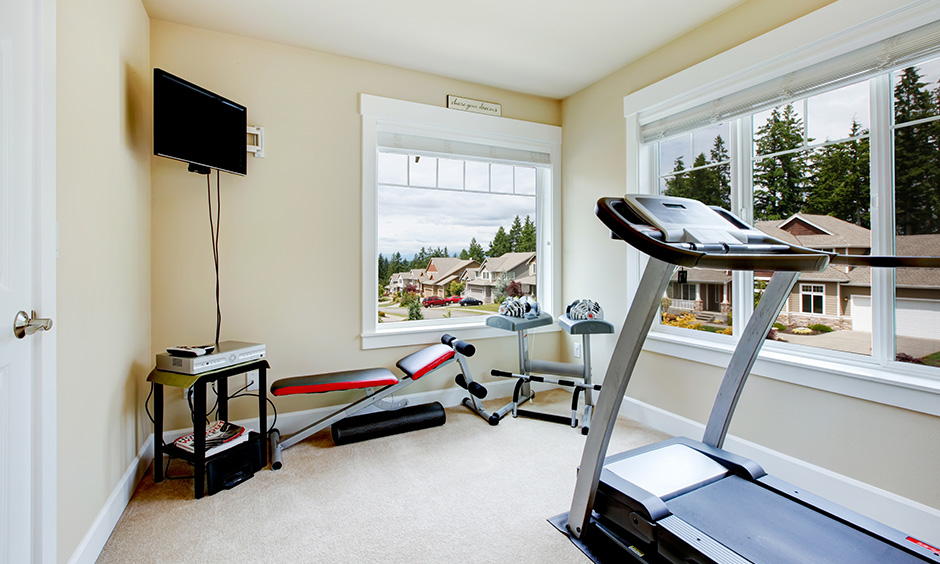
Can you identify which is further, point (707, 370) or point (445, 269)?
point (445, 269)

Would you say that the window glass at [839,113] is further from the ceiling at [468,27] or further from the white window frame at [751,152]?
the ceiling at [468,27]

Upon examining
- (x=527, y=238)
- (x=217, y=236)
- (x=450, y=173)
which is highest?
(x=450, y=173)

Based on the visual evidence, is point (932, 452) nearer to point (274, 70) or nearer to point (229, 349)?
point (229, 349)

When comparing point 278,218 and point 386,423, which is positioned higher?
point 278,218

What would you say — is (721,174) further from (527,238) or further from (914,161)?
(527,238)

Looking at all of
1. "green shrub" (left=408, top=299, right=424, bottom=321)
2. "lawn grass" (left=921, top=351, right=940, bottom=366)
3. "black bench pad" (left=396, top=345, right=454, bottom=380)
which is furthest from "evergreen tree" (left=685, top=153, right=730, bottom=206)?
"green shrub" (left=408, top=299, right=424, bottom=321)

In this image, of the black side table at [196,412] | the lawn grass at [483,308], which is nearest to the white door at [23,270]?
the black side table at [196,412]

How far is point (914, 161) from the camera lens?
1882 mm

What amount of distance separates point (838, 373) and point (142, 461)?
3495mm

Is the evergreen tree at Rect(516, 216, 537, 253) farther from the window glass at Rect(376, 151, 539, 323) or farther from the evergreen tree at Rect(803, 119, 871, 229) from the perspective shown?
the evergreen tree at Rect(803, 119, 871, 229)

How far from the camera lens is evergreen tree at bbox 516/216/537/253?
3893 millimetres

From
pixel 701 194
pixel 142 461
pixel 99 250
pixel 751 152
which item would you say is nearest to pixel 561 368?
pixel 701 194

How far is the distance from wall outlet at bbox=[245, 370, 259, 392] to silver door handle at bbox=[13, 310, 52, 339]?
1.58 meters

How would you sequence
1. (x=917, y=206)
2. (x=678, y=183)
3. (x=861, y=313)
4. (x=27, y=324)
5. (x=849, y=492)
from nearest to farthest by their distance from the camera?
(x=27, y=324), (x=917, y=206), (x=849, y=492), (x=861, y=313), (x=678, y=183)
